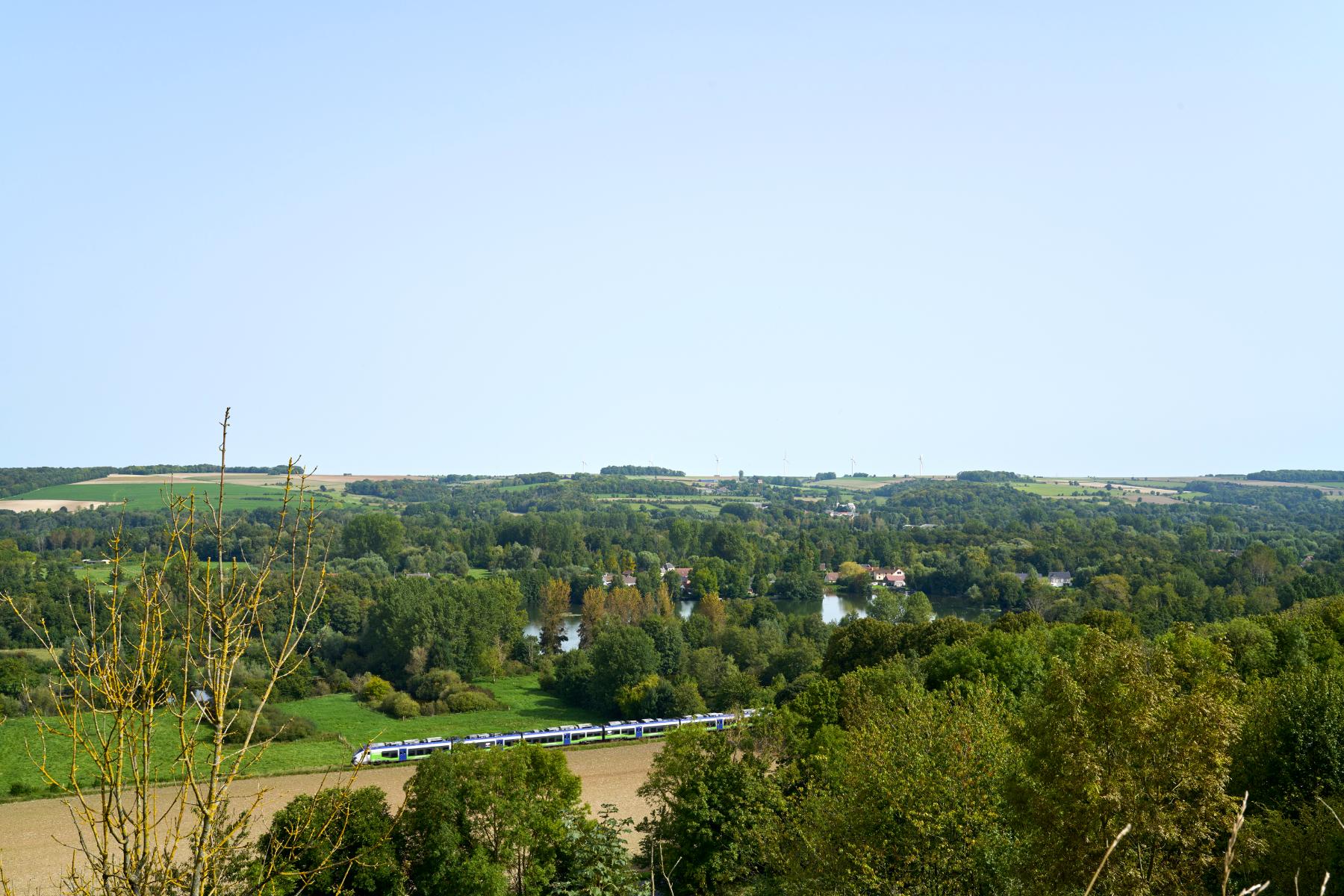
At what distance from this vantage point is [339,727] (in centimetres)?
4181

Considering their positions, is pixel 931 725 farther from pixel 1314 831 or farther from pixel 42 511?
pixel 42 511

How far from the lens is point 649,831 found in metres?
22.6

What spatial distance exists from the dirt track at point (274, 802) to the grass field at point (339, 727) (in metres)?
1.28

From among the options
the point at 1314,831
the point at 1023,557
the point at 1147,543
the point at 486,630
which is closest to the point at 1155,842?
the point at 1314,831

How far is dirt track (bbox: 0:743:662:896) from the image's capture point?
2456 cm

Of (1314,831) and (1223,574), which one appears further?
(1223,574)

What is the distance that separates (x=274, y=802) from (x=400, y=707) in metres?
17.5

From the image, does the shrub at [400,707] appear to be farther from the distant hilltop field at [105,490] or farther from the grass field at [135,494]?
the grass field at [135,494]

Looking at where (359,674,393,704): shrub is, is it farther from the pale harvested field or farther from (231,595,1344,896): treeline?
the pale harvested field

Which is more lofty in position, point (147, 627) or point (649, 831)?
point (147, 627)

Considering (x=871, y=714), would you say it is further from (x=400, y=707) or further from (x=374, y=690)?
(x=374, y=690)

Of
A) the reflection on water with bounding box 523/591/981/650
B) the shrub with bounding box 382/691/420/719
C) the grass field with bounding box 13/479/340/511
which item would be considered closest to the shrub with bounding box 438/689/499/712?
the shrub with bounding box 382/691/420/719

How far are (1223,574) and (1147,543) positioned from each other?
2778cm

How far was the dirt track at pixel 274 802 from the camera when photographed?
80.6 ft
